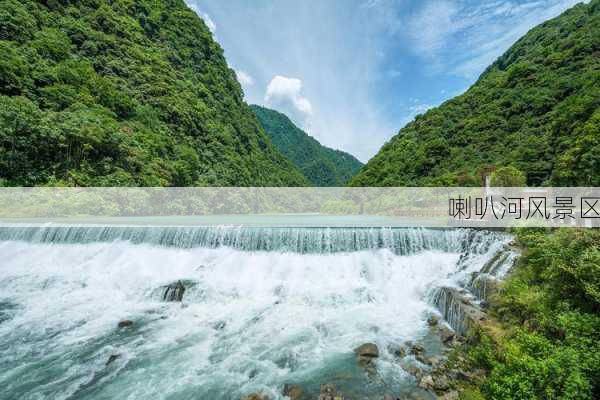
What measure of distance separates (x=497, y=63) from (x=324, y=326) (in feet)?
208

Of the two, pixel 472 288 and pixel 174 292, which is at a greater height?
pixel 472 288

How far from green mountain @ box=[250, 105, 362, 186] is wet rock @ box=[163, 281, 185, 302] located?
8455cm

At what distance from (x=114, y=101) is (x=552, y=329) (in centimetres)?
3436

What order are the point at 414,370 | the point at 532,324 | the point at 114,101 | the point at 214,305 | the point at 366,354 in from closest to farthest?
the point at 532,324, the point at 414,370, the point at 366,354, the point at 214,305, the point at 114,101

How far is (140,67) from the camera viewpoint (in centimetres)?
3631

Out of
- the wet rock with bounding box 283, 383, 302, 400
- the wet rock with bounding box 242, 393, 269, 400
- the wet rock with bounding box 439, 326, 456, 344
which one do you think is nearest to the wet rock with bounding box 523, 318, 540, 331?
the wet rock with bounding box 439, 326, 456, 344

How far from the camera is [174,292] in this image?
342 inches

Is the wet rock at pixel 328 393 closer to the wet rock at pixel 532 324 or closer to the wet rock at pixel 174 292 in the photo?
the wet rock at pixel 532 324

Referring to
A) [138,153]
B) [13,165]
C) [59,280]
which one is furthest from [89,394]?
[138,153]

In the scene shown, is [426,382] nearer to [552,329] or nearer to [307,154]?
[552,329]

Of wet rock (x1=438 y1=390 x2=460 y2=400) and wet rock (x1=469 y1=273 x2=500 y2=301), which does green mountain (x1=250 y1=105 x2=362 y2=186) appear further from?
wet rock (x1=438 y1=390 x2=460 y2=400)

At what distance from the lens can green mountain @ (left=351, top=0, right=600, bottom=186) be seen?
22.5 m

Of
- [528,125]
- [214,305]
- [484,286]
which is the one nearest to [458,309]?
[484,286]

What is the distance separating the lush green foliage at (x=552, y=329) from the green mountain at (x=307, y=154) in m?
87.6
